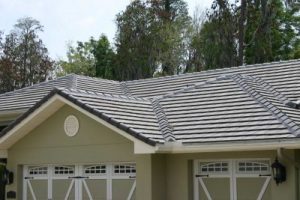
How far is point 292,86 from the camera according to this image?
1524 cm

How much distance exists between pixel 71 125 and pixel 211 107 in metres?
3.55

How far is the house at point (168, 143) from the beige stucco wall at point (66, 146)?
3 cm

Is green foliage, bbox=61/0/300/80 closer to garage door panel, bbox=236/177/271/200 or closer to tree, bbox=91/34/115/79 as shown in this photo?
tree, bbox=91/34/115/79

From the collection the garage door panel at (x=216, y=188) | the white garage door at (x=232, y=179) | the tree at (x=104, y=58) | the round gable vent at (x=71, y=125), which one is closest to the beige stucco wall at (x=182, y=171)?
the white garage door at (x=232, y=179)

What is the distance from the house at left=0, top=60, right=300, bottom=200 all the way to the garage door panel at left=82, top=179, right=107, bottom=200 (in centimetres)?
2

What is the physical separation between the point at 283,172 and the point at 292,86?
12.7ft

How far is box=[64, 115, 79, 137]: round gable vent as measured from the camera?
587 inches

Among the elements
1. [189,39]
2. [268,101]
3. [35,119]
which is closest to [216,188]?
[268,101]

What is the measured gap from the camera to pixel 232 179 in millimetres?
13016

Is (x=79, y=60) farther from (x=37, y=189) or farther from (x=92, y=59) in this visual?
(x=37, y=189)

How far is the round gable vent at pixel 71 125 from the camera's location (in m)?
14.9

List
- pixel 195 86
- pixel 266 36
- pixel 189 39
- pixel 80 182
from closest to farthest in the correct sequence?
1. pixel 80 182
2. pixel 195 86
3. pixel 266 36
4. pixel 189 39

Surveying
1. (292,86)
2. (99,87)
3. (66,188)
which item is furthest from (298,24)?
(66,188)

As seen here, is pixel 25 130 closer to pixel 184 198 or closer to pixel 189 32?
pixel 184 198
